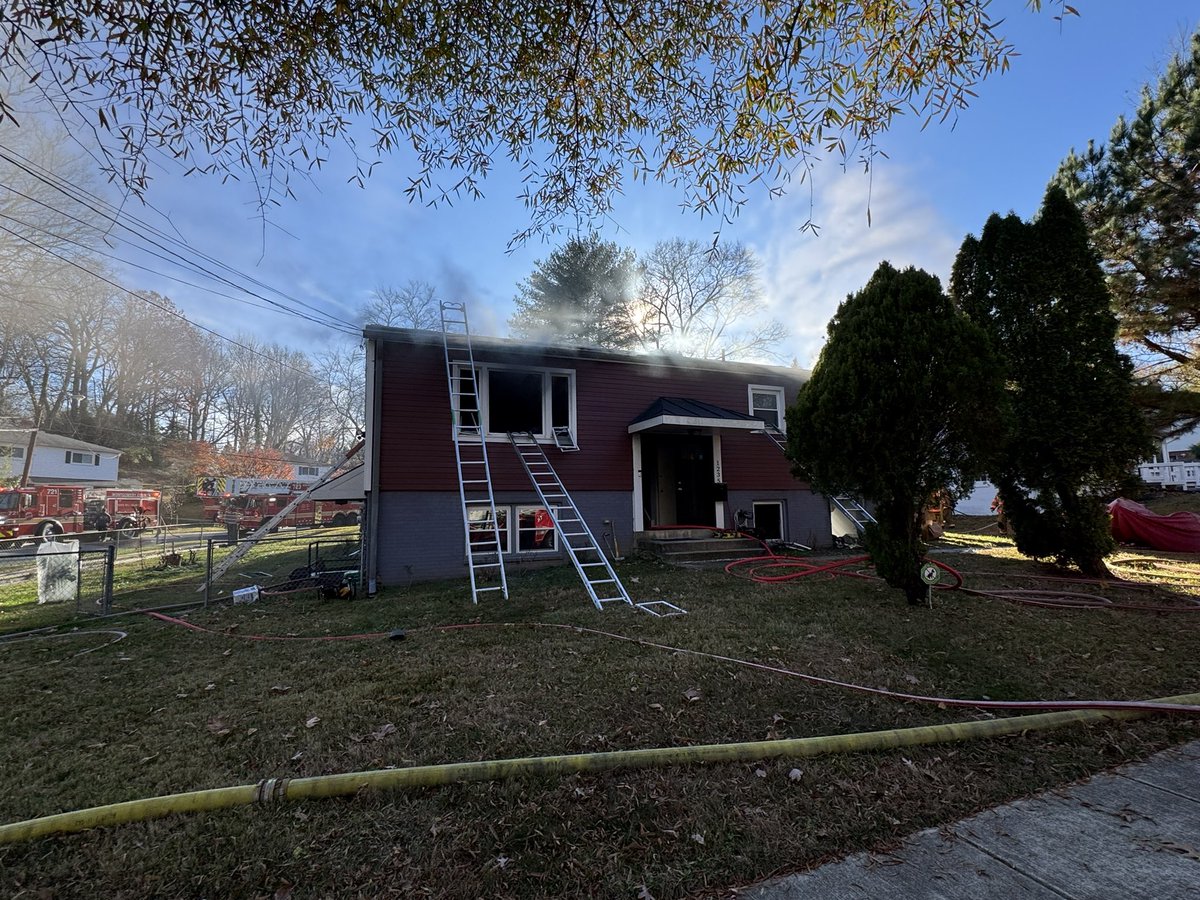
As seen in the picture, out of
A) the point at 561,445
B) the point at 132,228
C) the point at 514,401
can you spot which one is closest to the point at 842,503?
the point at 561,445

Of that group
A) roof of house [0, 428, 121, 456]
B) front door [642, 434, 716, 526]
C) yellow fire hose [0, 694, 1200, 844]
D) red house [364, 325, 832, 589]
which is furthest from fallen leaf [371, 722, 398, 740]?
roof of house [0, 428, 121, 456]

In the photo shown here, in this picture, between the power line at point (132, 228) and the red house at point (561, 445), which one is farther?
the red house at point (561, 445)

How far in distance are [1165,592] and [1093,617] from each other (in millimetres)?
2385

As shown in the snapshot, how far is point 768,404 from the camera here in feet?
41.7

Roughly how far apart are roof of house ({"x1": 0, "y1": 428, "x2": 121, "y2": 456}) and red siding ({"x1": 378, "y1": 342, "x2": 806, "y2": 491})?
3132 centimetres

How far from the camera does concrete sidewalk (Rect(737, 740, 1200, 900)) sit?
1.97 meters

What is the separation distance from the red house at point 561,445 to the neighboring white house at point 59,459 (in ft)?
97.9

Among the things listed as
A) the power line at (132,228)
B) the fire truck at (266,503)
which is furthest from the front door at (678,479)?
the fire truck at (266,503)

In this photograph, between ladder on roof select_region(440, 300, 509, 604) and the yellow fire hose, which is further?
ladder on roof select_region(440, 300, 509, 604)

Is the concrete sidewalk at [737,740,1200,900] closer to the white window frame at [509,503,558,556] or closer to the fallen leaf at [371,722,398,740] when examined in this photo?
the fallen leaf at [371,722,398,740]

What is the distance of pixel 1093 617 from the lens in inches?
230

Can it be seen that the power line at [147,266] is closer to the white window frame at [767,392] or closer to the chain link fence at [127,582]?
the chain link fence at [127,582]

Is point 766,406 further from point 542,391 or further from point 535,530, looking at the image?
point 535,530

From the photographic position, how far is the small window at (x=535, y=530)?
1003 cm
